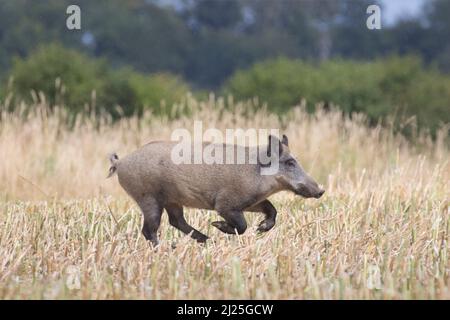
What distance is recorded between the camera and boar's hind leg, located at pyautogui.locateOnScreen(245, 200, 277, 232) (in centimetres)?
975

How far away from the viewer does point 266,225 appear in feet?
32.0

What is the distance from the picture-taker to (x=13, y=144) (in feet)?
49.8

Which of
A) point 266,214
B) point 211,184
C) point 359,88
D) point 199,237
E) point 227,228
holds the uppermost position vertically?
point 359,88

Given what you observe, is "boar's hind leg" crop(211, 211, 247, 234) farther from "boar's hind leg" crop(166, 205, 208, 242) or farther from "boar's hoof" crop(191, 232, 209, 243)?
"boar's hind leg" crop(166, 205, 208, 242)

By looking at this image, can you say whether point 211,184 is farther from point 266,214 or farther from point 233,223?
point 266,214

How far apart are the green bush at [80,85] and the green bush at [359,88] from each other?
2.62 meters

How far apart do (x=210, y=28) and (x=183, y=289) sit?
72526 mm

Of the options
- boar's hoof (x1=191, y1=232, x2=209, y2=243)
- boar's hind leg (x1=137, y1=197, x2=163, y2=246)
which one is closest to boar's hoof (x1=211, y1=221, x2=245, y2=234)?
boar's hoof (x1=191, y1=232, x2=209, y2=243)

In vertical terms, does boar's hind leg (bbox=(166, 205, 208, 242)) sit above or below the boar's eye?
below

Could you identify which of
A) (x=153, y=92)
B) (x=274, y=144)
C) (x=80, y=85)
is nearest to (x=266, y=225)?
(x=274, y=144)

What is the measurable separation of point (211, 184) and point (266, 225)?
1.93ft

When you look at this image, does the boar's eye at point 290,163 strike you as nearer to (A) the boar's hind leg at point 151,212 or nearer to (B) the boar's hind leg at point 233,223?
(B) the boar's hind leg at point 233,223

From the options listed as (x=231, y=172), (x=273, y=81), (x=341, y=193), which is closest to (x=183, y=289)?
(x=231, y=172)

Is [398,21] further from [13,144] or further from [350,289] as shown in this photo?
[350,289]
